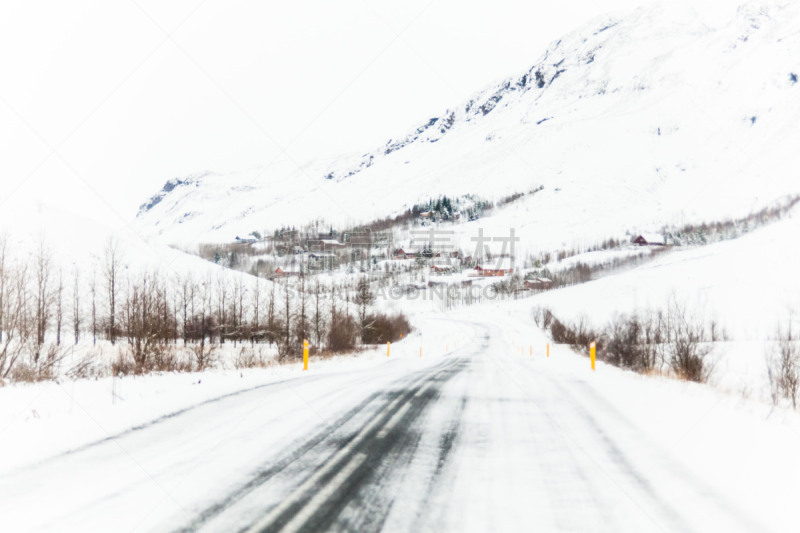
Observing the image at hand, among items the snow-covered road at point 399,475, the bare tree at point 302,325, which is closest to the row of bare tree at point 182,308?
the bare tree at point 302,325

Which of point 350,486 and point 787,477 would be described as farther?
point 787,477

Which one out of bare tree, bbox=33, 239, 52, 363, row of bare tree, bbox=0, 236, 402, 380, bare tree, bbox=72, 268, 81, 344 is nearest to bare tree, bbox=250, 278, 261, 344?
row of bare tree, bbox=0, 236, 402, 380

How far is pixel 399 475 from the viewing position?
5.40 metres

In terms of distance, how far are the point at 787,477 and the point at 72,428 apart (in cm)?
928

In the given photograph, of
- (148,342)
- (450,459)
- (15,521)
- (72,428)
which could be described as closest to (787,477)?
(450,459)

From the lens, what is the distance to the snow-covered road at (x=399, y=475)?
4.28 meters

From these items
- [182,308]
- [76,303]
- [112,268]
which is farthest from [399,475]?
[182,308]

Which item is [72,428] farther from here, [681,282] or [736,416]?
[681,282]

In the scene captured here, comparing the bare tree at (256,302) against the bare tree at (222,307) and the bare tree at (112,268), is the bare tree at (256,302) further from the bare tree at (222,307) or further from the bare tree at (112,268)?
the bare tree at (112,268)

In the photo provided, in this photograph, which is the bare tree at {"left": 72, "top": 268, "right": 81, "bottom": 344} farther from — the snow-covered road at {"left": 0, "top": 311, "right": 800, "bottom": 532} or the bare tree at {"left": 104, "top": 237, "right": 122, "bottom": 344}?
the snow-covered road at {"left": 0, "top": 311, "right": 800, "bottom": 532}

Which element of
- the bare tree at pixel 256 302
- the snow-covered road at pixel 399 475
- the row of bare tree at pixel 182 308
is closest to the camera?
the snow-covered road at pixel 399 475

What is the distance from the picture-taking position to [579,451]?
6.50m

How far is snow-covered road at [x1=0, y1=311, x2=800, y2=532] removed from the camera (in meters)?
4.28

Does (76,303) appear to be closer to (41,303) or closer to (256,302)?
(256,302)
